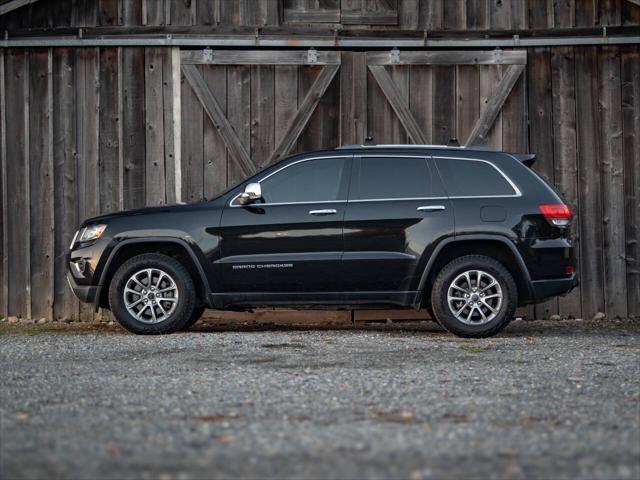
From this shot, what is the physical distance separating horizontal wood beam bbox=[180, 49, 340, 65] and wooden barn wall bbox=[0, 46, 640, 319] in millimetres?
83

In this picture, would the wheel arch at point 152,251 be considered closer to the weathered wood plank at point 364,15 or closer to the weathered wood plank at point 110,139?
the weathered wood plank at point 110,139

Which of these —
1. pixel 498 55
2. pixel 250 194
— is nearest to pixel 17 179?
pixel 250 194

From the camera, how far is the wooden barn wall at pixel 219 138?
41.9 ft

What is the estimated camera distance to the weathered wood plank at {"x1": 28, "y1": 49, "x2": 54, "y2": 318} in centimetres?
1279

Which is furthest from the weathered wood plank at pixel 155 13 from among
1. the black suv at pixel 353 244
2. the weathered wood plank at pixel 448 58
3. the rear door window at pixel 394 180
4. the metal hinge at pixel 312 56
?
the rear door window at pixel 394 180

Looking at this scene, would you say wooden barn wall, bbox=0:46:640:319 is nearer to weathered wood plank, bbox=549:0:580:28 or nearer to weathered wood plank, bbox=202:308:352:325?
weathered wood plank, bbox=549:0:580:28

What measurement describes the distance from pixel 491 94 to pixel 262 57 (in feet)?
9.00

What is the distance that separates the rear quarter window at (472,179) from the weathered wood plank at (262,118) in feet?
9.67

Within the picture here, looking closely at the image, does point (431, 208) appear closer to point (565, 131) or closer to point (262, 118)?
point (262, 118)

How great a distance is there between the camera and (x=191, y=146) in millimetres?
12750

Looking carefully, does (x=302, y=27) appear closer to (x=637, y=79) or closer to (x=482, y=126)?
(x=482, y=126)

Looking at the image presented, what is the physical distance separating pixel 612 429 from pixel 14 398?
338 cm

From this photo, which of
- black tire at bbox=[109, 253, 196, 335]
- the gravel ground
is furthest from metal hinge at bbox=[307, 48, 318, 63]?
the gravel ground

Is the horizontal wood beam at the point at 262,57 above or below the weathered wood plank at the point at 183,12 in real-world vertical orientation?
below
